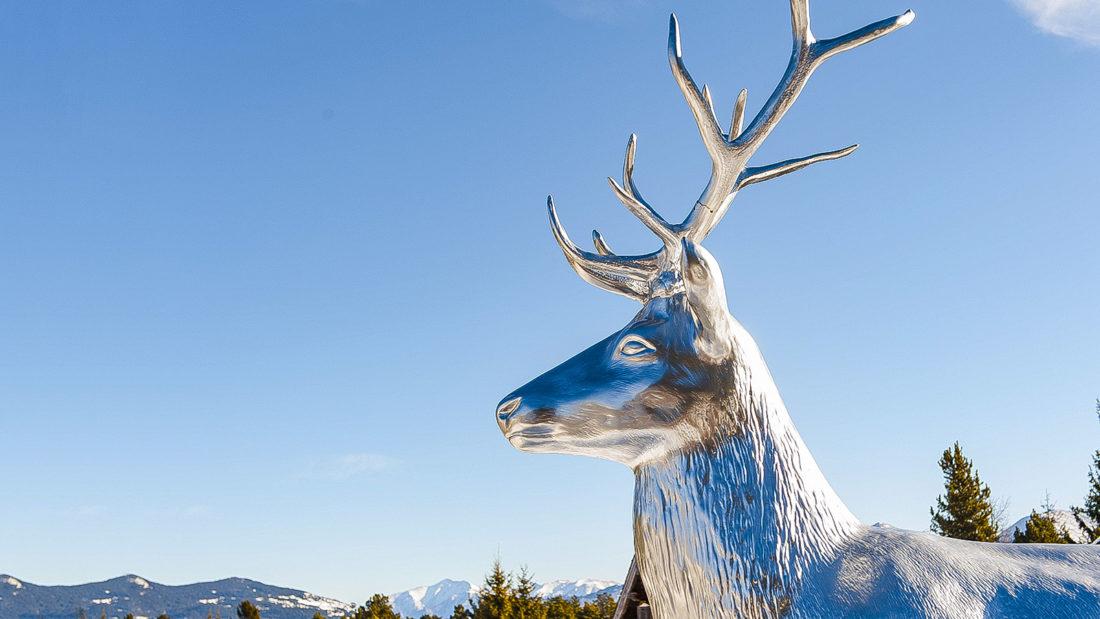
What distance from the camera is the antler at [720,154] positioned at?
3910 mm

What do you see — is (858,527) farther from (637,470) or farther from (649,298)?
(649,298)

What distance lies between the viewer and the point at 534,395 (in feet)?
11.8

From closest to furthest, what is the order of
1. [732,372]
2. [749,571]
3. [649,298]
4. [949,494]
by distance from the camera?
[749,571] < [732,372] < [649,298] < [949,494]

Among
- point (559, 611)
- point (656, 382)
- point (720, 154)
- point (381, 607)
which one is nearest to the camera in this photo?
point (656, 382)

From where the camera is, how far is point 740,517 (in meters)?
3.36

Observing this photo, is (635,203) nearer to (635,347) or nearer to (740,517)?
(635,347)

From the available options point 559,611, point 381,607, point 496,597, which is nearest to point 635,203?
point 496,597

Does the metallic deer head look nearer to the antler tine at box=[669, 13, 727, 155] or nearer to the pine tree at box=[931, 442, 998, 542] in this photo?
the antler tine at box=[669, 13, 727, 155]

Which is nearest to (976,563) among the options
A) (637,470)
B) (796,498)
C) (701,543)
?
(796,498)

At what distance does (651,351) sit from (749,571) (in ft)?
2.86

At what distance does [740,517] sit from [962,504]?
22540 mm

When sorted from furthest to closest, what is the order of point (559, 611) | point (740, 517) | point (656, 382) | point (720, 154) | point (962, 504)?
point (559, 611)
point (962, 504)
point (720, 154)
point (656, 382)
point (740, 517)

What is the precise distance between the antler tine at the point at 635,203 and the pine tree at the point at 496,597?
21128 millimetres

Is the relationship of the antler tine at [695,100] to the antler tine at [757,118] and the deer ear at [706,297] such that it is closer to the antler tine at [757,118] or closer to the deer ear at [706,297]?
the antler tine at [757,118]
